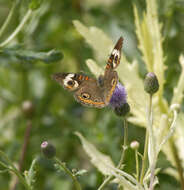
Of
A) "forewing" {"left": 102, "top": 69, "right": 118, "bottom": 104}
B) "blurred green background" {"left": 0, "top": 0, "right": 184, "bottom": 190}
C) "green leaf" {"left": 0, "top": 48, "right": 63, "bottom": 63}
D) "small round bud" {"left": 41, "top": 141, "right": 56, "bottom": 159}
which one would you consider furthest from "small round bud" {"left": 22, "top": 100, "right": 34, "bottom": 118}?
"small round bud" {"left": 41, "top": 141, "right": 56, "bottom": 159}

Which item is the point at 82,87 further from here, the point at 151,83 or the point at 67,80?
the point at 151,83

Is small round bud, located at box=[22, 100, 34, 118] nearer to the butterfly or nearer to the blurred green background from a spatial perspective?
the blurred green background

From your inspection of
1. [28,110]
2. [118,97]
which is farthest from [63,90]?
[118,97]

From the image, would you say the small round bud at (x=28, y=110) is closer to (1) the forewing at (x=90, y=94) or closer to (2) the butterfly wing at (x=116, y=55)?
(1) the forewing at (x=90, y=94)

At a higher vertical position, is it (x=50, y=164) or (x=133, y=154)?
(x=133, y=154)

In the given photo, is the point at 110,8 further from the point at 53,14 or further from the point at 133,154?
the point at 133,154

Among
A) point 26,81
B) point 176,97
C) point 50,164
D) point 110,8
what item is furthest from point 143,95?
point 110,8
